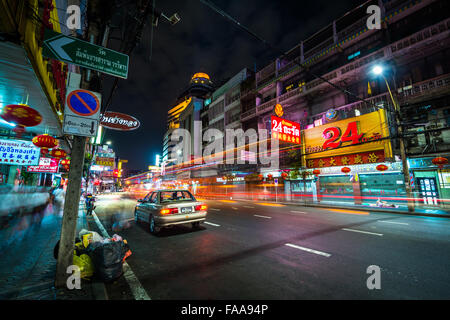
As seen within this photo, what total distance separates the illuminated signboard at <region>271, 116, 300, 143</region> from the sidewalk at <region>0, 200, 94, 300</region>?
55.1 ft

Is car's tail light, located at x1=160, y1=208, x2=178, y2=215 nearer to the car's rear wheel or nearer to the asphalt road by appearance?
the car's rear wheel

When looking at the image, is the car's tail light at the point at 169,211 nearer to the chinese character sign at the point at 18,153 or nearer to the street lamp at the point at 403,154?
the chinese character sign at the point at 18,153

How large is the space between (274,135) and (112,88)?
14.5m

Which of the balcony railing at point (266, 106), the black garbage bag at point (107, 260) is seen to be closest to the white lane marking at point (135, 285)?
the black garbage bag at point (107, 260)

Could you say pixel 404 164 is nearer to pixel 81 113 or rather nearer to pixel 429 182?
pixel 429 182

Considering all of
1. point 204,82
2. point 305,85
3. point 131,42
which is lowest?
point 131,42

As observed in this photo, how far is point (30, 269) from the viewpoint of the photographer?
3.93 m

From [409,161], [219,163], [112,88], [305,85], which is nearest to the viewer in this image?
[112,88]

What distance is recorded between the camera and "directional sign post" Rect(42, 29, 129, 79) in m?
3.42

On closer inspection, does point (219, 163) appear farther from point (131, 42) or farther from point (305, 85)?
point (131, 42)

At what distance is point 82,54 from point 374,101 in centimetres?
2138
